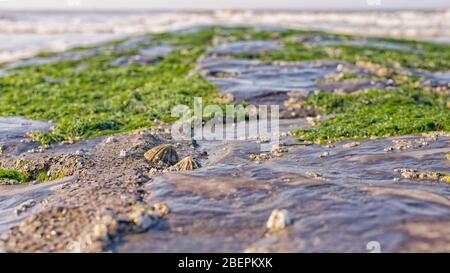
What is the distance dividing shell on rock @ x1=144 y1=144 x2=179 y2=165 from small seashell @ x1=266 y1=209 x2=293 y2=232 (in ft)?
9.75

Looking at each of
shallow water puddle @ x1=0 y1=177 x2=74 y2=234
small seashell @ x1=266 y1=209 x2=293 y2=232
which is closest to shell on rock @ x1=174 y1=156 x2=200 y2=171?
shallow water puddle @ x1=0 y1=177 x2=74 y2=234

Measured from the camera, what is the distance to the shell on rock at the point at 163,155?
8.03m

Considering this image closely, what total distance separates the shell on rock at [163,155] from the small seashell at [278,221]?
2.97m

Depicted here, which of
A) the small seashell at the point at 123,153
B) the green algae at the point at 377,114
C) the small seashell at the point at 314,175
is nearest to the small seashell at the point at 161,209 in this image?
the small seashell at the point at 314,175

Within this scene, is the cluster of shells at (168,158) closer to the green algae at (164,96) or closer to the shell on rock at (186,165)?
the shell on rock at (186,165)

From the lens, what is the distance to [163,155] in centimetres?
810

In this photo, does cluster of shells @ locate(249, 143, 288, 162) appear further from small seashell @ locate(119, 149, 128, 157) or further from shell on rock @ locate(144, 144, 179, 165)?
small seashell @ locate(119, 149, 128, 157)

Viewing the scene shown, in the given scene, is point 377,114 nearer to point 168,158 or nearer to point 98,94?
point 168,158

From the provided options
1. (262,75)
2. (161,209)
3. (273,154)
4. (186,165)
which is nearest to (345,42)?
(262,75)

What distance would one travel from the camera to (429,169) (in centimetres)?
717

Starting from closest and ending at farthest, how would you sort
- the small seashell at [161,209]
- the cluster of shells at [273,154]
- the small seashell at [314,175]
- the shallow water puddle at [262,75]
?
the small seashell at [161,209]
the small seashell at [314,175]
the cluster of shells at [273,154]
the shallow water puddle at [262,75]
